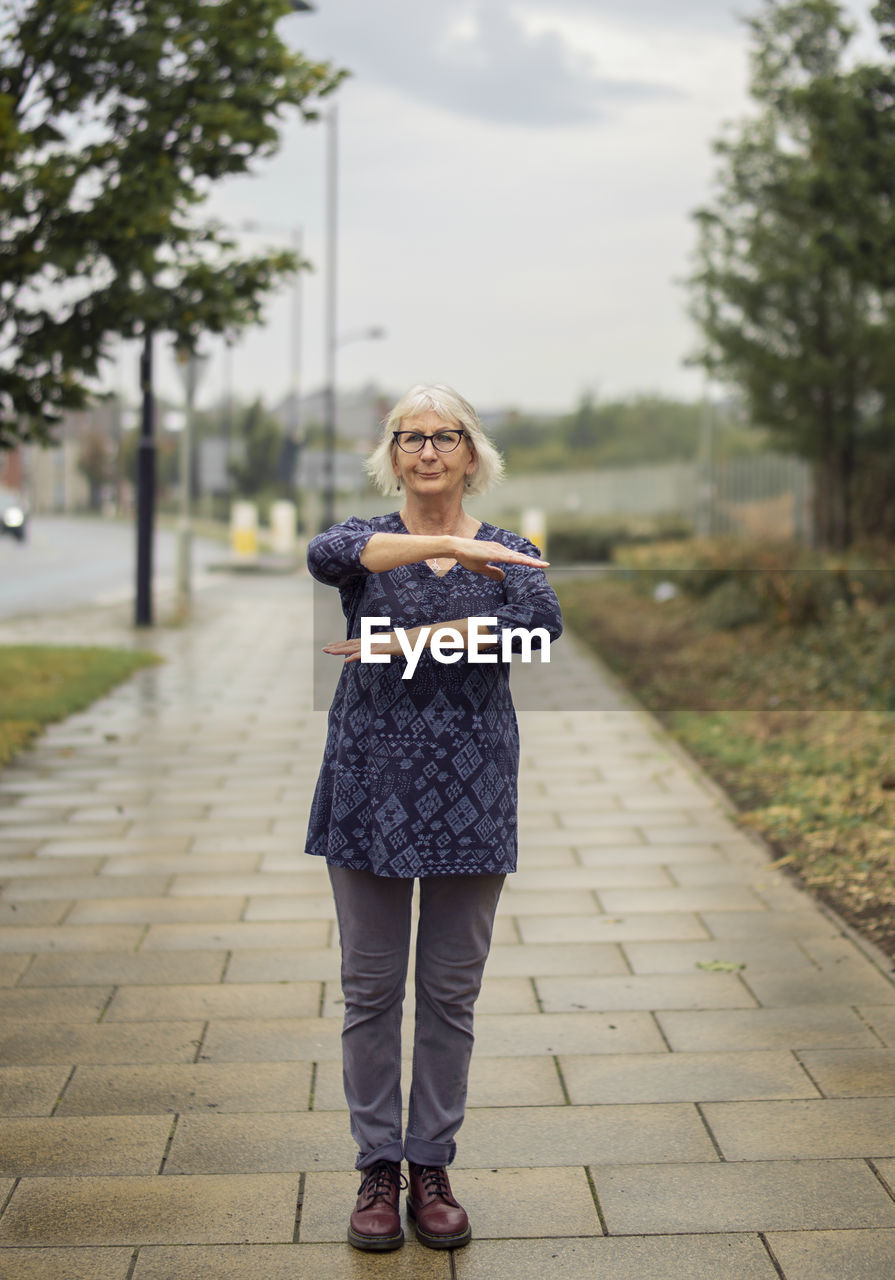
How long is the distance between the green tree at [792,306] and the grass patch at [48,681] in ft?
29.0

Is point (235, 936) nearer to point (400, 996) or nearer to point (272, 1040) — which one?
point (272, 1040)

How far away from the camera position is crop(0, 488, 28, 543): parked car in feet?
112

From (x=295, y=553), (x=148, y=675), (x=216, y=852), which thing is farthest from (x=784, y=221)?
(x=295, y=553)

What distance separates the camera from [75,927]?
5.30 metres

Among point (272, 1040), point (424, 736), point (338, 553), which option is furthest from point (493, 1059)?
point (338, 553)

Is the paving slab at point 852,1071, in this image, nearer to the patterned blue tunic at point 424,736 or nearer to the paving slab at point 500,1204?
the paving slab at point 500,1204

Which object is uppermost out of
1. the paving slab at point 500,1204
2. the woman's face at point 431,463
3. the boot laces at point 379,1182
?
the woman's face at point 431,463

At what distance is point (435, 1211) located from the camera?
122 inches

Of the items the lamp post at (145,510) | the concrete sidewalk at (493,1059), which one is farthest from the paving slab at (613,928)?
the lamp post at (145,510)

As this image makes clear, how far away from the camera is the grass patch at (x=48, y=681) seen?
9.38 m

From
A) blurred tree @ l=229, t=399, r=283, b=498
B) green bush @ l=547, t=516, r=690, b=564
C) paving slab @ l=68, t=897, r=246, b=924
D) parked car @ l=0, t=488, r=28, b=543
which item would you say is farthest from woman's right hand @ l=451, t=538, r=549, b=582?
blurred tree @ l=229, t=399, r=283, b=498

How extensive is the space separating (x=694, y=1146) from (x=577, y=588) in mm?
19121

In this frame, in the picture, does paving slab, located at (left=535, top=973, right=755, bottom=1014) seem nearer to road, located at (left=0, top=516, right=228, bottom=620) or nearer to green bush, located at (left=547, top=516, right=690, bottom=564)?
road, located at (left=0, top=516, right=228, bottom=620)

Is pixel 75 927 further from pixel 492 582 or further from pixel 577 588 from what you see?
pixel 577 588
